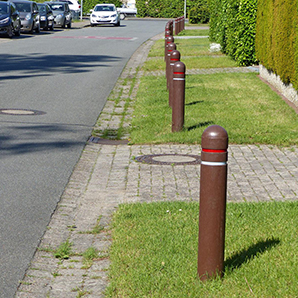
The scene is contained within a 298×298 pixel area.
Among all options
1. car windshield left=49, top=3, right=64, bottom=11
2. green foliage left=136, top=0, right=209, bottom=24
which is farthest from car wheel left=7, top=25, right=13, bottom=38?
green foliage left=136, top=0, right=209, bottom=24

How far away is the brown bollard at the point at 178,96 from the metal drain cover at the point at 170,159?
1.25 metres

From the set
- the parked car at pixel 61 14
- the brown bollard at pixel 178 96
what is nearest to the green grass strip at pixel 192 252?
the brown bollard at pixel 178 96

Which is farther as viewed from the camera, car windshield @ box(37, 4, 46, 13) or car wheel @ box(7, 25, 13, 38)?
car windshield @ box(37, 4, 46, 13)

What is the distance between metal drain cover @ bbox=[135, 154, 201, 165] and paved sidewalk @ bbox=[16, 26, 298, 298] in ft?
0.18

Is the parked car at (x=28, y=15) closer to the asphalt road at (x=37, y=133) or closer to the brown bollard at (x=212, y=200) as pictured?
the asphalt road at (x=37, y=133)

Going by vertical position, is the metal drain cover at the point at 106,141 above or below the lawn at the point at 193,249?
below

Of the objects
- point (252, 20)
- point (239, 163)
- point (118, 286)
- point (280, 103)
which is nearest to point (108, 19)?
point (252, 20)

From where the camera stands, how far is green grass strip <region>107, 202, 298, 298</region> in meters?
4.05

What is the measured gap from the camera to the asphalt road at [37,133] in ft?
17.3

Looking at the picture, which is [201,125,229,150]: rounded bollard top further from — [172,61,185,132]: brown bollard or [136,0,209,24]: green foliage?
[136,0,209,24]: green foliage

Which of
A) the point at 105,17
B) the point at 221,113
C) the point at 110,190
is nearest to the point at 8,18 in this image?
the point at 105,17

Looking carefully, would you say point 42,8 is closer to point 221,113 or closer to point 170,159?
point 221,113

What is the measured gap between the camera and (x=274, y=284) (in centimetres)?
409

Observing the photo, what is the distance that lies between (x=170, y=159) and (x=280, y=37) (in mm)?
6068
